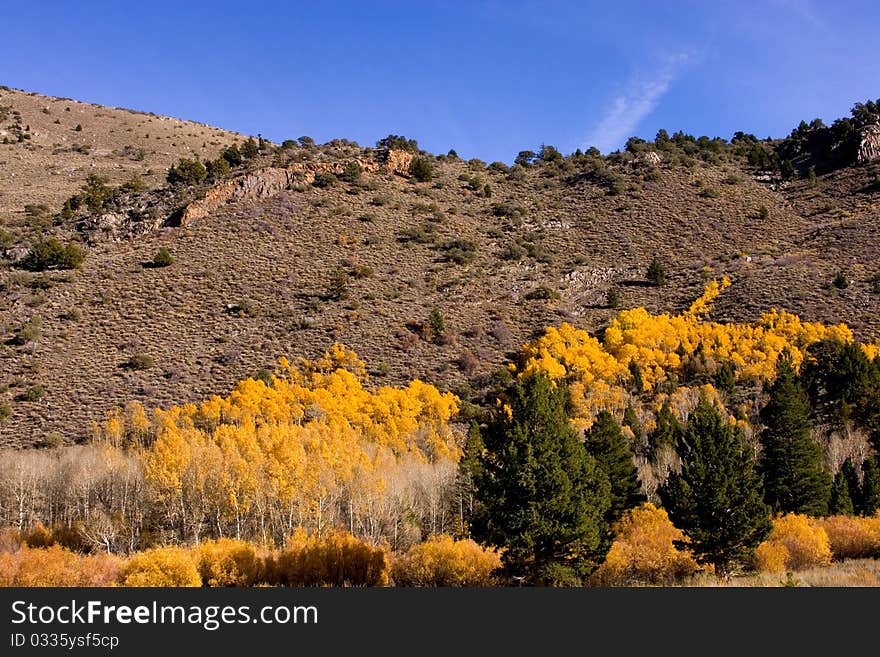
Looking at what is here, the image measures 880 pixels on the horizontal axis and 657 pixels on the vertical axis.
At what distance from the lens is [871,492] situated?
1325 inches

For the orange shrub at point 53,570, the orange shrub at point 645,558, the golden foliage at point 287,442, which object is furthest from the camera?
the golden foliage at point 287,442

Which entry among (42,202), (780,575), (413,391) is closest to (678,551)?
(780,575)

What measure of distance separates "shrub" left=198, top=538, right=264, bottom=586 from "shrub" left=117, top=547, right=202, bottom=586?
3.78 feet

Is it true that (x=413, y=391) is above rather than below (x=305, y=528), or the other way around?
above

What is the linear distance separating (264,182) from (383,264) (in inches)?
830

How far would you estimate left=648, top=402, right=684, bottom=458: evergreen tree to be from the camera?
38562 millimetres

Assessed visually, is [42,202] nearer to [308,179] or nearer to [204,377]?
[308,179]

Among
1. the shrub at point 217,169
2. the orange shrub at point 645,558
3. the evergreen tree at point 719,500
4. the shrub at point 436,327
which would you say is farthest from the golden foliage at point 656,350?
the shrub at point 217,169

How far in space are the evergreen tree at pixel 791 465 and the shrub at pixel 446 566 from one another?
16783 mm

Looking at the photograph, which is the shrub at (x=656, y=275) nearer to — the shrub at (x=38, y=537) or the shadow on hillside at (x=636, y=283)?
the shadow on hillside at (x=636, y=283)

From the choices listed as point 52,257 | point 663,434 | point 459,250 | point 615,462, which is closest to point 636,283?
point 459,250

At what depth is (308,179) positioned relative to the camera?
2931 inches

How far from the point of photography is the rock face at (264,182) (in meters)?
64.7

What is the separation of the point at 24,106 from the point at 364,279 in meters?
85.1
